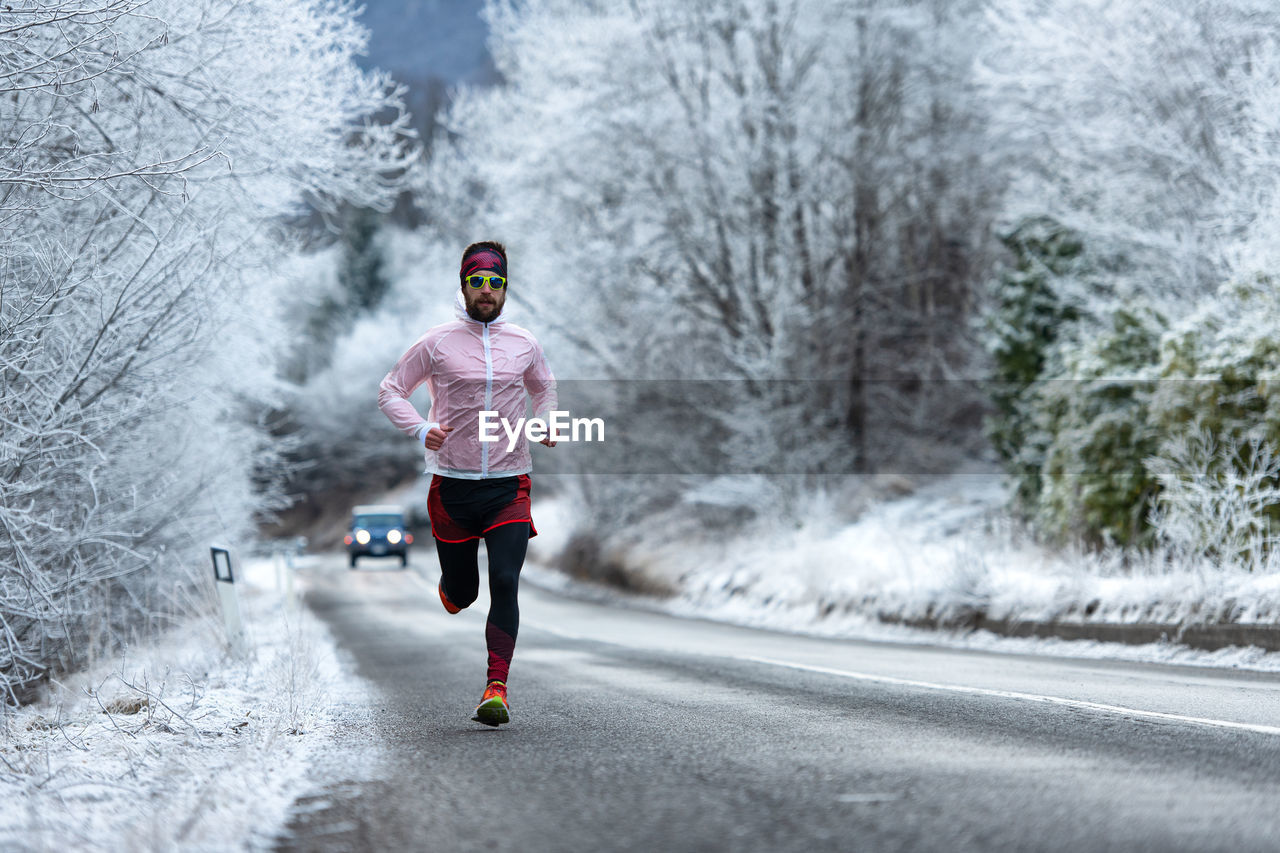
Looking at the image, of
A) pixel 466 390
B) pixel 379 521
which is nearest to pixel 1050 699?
pixel 466 390

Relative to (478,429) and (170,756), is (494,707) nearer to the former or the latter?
(478,429)

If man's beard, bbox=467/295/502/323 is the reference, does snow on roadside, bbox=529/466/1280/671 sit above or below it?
below

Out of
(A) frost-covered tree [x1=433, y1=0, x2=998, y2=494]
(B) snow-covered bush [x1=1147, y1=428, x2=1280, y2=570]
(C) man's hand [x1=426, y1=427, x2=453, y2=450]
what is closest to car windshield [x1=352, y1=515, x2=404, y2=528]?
(A) frost-covered tree [x1=433, y1=0, x2=998, y2=494]

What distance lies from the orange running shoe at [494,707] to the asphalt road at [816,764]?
10cm

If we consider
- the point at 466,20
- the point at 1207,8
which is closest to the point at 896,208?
the point at 1207,8

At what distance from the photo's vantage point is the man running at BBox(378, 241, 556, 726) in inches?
258

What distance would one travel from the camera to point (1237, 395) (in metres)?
13.3

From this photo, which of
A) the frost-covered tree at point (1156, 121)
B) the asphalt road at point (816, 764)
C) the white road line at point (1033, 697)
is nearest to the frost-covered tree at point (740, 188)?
the frost-covered tree at point (1156, 121)

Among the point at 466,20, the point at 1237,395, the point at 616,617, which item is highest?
the point at 466,20

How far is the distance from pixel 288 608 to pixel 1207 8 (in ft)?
48.8

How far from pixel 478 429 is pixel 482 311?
62 cm

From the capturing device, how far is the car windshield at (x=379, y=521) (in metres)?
41.2

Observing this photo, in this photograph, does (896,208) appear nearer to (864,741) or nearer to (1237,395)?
(1237,395)

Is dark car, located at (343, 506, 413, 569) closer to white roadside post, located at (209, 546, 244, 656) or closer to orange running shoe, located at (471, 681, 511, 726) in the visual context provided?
white roadside post, located at (209, 546, 244, 656)
